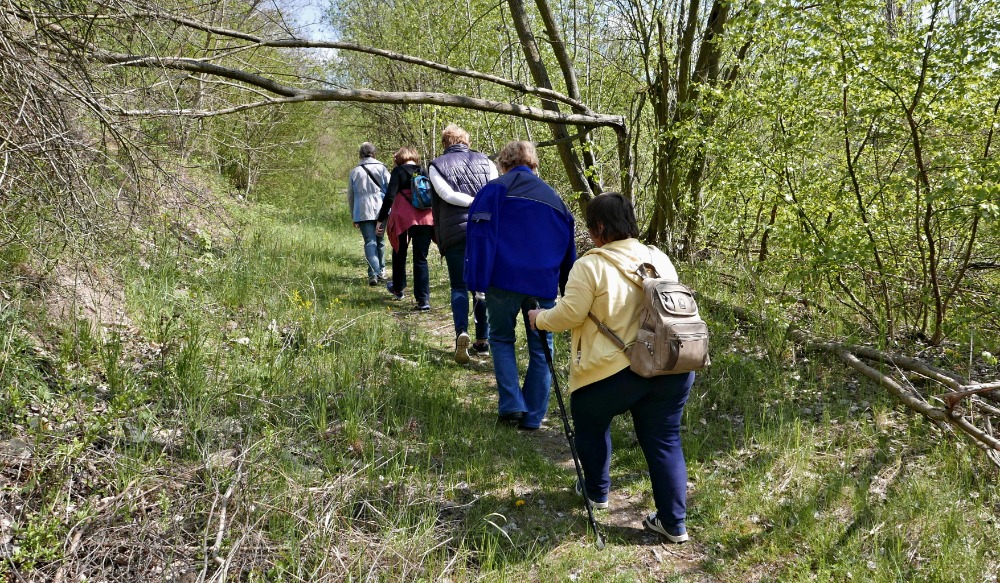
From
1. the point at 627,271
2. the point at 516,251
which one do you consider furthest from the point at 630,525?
the point at 516,251

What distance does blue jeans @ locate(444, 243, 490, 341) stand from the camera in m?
6.02

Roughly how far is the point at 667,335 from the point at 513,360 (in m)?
1.89

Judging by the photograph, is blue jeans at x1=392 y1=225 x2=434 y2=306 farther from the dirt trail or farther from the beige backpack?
the beige backpack

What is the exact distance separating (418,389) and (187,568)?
2.39 meters

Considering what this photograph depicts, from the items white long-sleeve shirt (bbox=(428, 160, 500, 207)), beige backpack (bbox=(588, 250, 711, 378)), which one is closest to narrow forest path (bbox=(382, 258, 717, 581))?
beige backpack (bbox=(588, 250, 711, 378))

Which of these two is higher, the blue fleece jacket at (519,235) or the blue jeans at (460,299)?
the blue fleece jacket at (519,235)

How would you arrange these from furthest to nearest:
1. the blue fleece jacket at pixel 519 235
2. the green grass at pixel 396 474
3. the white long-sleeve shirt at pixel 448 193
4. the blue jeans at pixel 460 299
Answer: the blue jeans at pixel 460 299, the white long-sleeve shirt at pixel 448 193, the blue fleece jacket at pixel 519 235, the green grass at pixel 396 474

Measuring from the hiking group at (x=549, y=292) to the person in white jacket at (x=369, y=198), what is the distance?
4.99 ft

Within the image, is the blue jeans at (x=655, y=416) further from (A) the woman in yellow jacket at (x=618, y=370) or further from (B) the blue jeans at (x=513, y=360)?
(B) the blue jeans at (x=513, y=360)

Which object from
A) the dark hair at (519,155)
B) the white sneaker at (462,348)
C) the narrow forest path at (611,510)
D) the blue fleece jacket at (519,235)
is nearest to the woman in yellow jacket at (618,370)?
the narrow forest path at (611,510)

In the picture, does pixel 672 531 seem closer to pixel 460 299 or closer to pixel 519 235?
pixel 519 235

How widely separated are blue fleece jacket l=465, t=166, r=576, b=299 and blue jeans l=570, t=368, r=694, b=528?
122cm

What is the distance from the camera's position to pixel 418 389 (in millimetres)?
5016

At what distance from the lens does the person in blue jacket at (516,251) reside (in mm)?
4520
